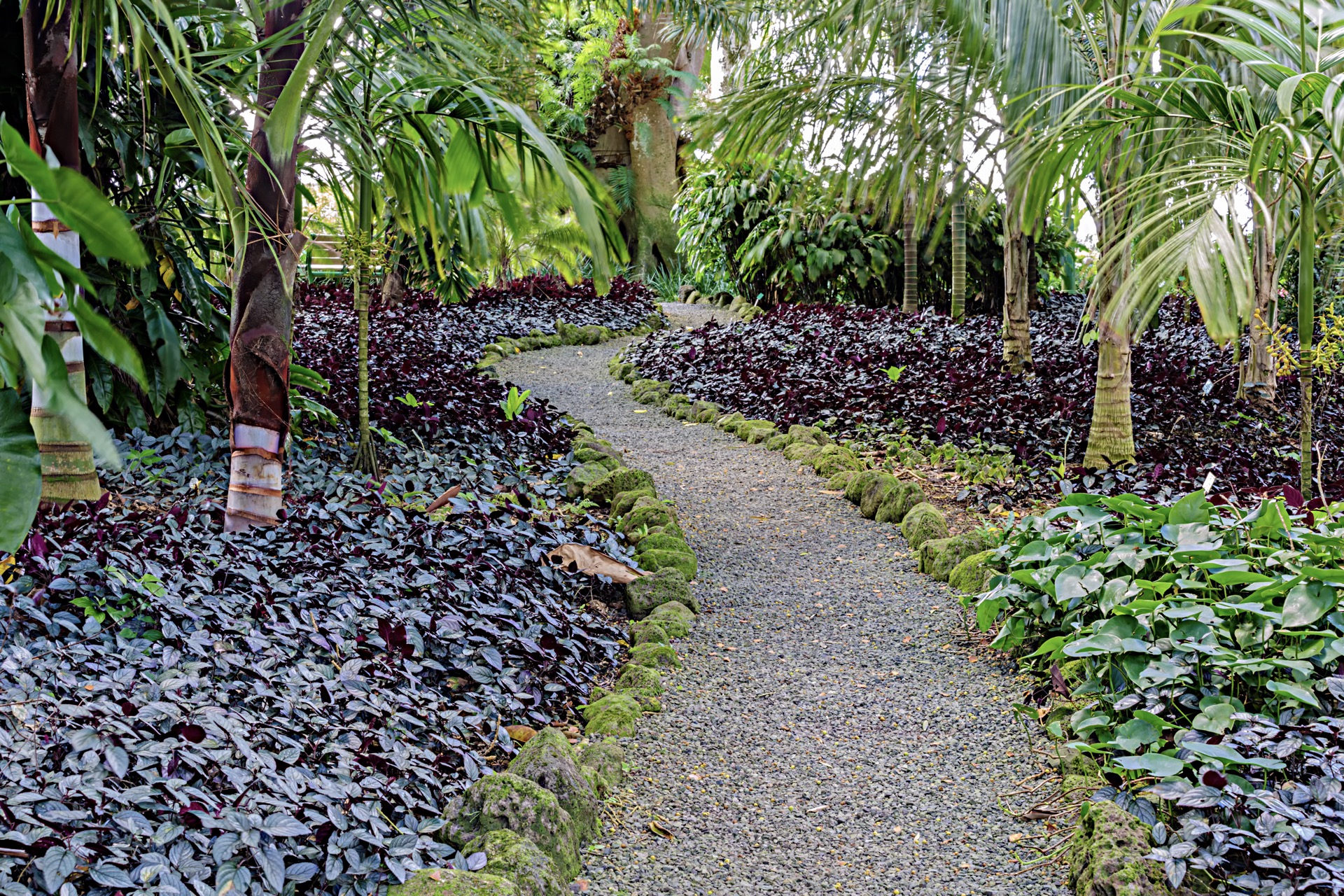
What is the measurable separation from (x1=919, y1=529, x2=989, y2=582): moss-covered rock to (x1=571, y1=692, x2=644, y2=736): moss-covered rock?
161 cm

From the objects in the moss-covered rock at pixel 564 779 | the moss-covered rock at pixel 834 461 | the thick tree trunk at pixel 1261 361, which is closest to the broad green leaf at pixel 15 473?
the moss-covered rock at pixel 564 779

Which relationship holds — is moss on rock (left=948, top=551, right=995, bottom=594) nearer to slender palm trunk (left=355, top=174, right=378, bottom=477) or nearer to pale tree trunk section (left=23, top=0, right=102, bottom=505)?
slender palm trunk (left=355, top=174, right=378, bottom=477)

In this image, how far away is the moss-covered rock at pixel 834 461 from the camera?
5512 millimetres

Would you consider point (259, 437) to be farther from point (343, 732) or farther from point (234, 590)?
point (343, 732)

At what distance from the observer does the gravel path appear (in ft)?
7.53

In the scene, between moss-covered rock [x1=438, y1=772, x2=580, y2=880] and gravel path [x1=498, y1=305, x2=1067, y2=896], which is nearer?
moss-covered rock [x1=438, y1=772, x2=580, y2=880]

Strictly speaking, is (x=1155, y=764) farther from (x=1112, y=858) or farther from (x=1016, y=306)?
(x=1016, y=306)

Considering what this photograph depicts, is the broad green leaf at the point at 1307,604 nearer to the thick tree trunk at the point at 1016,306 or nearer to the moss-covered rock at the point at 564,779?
the moss-covered rock at the point at 564,779

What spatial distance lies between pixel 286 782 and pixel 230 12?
277cm

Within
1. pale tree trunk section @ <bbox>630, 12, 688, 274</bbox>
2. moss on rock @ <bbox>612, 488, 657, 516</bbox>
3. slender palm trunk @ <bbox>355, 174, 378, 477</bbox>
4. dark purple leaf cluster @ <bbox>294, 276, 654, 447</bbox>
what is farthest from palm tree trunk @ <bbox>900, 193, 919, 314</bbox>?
slender palm trunk @ <bbox>355, 174, 378, 477</bbox>

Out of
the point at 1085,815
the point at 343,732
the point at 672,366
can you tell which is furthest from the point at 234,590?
the point at 672,366

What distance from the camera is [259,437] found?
3.25 metres

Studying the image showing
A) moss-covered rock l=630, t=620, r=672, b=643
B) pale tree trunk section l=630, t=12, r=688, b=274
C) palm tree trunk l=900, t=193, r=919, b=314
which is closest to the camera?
moss-covered rock l=630, t=620, r=672, b=643

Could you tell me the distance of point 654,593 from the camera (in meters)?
3.79
